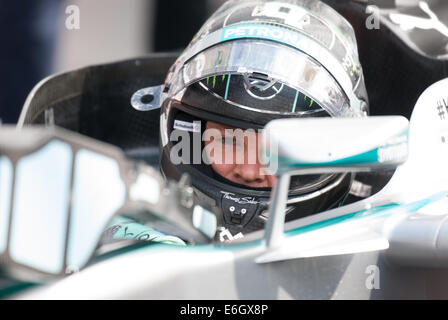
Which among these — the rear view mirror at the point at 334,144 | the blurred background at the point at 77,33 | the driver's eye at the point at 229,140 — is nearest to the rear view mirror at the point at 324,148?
the rear view mirror at the point at 334,144

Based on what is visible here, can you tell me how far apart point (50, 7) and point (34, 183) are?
2525 millimetres

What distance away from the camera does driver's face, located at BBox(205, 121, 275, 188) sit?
1771 millimetres

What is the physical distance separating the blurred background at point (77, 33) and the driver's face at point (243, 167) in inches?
49.9

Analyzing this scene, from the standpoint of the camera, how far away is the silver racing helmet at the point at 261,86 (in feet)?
5.67

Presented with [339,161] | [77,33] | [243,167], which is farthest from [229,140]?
[77,33]

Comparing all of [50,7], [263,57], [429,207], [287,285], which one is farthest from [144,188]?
[50,7]

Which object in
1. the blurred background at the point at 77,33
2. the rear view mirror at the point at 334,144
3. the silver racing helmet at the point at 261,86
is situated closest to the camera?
the rear view mirror at the point at 334,144

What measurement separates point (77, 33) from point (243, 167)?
202 centimetres

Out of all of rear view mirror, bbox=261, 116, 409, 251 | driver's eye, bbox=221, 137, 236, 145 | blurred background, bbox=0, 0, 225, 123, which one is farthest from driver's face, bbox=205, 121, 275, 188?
blurred background, bbox=0, 0, 225, 123

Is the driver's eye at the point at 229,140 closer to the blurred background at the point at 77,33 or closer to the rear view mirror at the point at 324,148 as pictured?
the rear view mirror at the point at 324,148

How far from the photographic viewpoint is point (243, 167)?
1800mm

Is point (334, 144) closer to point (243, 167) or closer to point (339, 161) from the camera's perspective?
point (339, 161)

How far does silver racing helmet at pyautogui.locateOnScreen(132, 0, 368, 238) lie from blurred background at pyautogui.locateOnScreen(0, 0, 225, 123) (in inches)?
46.4
